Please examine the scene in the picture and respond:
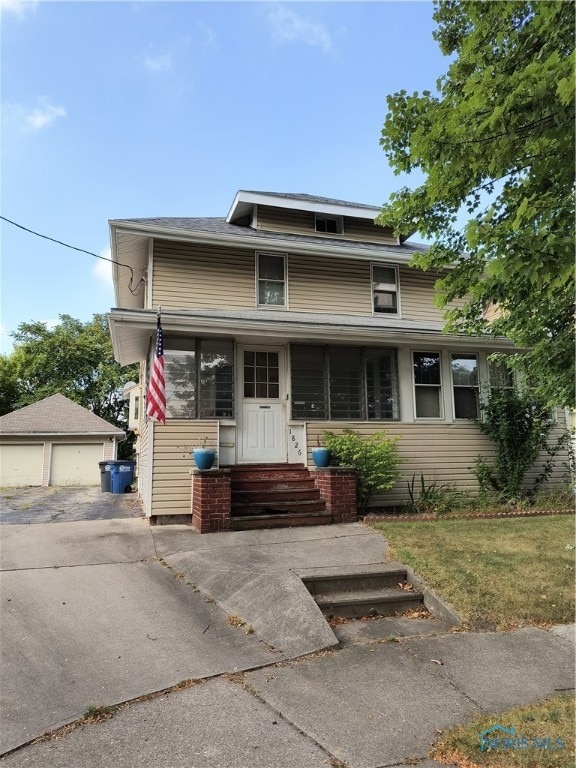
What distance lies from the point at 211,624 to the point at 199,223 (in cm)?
924

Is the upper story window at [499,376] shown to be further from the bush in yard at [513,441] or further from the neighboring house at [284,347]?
the bush in yard at [513,441]

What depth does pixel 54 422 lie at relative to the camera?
22.8 metres

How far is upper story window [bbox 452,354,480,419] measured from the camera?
10.8 meters

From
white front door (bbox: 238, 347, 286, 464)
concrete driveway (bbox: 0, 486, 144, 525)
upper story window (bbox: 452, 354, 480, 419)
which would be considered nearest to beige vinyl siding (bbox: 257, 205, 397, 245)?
upper story window (bbox: 452, 354, 480, 419)

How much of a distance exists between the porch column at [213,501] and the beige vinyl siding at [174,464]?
805 millimetres

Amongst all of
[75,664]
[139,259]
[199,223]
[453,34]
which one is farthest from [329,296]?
[75,664]

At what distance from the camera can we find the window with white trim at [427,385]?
34.5 ft

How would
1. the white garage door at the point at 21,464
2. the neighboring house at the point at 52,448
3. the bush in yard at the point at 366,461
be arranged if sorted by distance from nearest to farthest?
the bush in yard at the point at 366,461 → the white garage door at the point at 21,464 → the neighboring house at the point at 52,448

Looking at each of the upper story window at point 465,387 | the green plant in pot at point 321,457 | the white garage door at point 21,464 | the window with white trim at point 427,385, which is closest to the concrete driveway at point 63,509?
the green plant in pot at point 321,457

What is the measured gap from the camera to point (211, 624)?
4.51 meters

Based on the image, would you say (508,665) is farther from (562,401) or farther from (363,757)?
(562,401)

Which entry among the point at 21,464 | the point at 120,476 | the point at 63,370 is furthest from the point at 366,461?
the point at 63,370

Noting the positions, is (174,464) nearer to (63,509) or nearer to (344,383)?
(344,383)

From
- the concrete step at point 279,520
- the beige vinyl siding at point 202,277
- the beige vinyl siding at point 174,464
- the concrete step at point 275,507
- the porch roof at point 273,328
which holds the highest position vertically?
the beige vinyl siding at point 202,277
